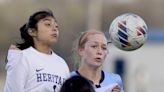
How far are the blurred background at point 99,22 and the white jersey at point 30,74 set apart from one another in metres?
16.1

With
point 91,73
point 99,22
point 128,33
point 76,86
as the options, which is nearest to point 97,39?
point 91,73

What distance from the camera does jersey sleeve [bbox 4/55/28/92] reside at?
738cm

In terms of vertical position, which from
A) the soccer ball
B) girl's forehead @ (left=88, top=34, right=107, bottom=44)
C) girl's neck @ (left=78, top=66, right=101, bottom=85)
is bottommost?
girl's neck @ (left=78, top=66, right=101, bottom=85)

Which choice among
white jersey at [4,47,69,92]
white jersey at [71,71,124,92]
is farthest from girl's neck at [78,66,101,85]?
white jersey at [4,47,69,92]

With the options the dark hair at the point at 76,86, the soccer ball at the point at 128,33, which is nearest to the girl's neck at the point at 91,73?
the soccer ball at the point at 128,33

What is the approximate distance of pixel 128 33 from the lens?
8359 millimetres

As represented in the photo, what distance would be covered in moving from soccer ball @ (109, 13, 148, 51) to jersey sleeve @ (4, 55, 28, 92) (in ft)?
4.08

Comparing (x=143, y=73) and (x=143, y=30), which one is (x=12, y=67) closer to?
(x=143, y=30)

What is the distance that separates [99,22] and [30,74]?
106 ft

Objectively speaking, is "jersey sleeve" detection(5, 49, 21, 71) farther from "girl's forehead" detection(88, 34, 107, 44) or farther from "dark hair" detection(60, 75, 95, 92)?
"dark hair" detection(60, 75, 95, 92)

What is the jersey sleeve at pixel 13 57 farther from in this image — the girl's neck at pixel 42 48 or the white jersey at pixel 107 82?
the white jersey at pixel 107 82

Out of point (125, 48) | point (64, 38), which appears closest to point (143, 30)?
point (125, 48)

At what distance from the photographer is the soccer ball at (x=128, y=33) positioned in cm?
830

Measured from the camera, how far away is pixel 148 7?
4959 cm
